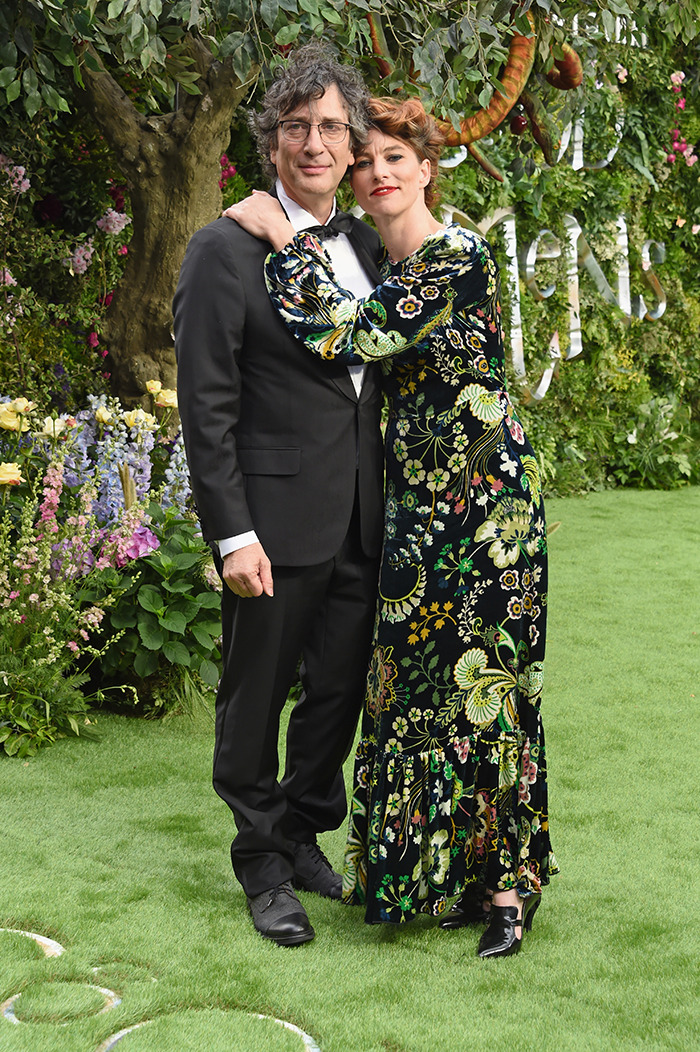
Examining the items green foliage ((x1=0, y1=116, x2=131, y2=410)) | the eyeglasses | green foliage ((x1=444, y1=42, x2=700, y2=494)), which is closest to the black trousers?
the eyeglasses

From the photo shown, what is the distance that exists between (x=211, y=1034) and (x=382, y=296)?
1.44m

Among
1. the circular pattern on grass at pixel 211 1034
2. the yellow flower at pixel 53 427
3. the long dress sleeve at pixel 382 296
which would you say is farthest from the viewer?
the yellow flower at pixel 53 427

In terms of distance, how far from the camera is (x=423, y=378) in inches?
95.0

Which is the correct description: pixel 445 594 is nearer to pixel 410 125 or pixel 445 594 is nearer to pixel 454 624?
pixel 454 624

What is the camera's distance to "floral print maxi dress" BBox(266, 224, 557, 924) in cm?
241

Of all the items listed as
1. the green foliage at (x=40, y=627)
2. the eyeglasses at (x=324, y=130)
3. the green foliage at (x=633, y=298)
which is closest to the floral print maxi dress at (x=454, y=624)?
the eyeglasses at (x=324, y=130)

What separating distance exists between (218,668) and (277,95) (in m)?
2.13

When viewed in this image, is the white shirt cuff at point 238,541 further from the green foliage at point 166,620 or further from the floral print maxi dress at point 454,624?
the green foliage at point 166,620

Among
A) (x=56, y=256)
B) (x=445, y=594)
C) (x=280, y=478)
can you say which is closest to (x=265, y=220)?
(x=280, y=478)

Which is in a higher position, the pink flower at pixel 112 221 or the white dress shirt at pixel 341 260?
the pink flower at pixel 112 221

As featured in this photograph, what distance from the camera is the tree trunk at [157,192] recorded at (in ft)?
13.4

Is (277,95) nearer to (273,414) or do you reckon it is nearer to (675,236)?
(273,414)

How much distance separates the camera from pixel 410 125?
7.91 feet

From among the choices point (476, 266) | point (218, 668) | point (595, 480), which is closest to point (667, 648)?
point (218, 668)
